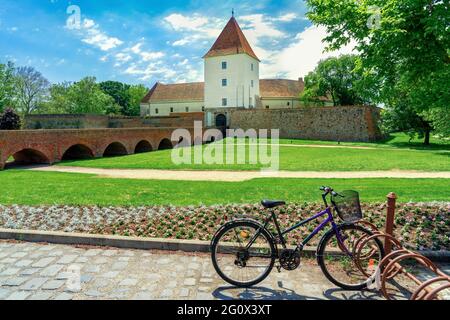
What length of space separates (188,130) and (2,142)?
22.1 meters

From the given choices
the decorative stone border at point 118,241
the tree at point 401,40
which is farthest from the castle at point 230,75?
the decorative stone border at point 118,241

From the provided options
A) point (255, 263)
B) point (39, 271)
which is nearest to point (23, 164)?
point (39, 271)

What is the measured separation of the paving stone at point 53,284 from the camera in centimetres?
410

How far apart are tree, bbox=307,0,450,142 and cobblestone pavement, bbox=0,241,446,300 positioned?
399 centimetres

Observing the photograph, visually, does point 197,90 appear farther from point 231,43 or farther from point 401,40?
point 401,40

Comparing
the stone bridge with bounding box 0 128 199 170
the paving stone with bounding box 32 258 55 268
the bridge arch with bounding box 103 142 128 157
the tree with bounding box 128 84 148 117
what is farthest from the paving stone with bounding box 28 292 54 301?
the tree with bounding box 128 84 148 117

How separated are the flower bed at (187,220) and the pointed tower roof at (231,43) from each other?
50.4m

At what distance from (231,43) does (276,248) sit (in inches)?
2172

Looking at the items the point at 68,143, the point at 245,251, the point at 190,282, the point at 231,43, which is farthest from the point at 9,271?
the point at 231,43

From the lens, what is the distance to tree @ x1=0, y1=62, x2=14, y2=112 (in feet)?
167

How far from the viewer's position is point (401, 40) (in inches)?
222

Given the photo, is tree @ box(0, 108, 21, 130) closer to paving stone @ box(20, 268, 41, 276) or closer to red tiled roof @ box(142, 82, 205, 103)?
red tiled roof @ box(142, 82, 205, 103)

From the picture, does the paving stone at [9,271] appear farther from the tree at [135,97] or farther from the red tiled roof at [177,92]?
the tree at [135,97]

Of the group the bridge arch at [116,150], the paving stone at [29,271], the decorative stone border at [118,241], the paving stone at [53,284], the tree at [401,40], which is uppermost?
the tree at [401,40]
